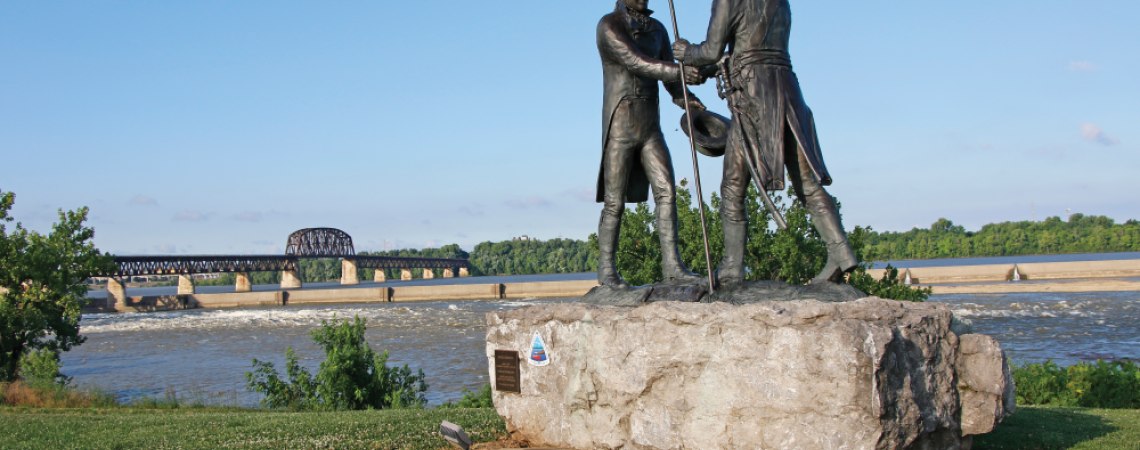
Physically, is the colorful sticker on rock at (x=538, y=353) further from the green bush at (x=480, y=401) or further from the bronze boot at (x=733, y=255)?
the green bush at (x=480, y=401)

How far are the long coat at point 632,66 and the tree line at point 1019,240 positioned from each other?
9766 centimetres

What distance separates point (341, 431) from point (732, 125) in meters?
5.19

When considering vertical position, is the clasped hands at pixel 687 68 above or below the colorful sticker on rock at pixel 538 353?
above

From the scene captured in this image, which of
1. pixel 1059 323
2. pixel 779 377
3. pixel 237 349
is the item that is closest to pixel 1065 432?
pixel 779 377

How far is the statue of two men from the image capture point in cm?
594

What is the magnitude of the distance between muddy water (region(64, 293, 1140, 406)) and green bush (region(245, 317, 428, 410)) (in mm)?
2554

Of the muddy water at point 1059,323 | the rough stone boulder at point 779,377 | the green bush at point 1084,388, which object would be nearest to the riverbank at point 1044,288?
the muddy water at point 1059,323

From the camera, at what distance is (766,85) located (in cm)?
599

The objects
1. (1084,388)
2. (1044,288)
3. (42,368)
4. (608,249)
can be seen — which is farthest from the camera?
A: (1044,288)

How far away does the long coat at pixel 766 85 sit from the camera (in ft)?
19.4

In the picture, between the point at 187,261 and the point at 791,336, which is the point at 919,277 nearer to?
the point at 791,336

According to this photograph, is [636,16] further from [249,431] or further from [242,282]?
[242,282]

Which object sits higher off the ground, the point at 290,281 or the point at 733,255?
the point at 290,281

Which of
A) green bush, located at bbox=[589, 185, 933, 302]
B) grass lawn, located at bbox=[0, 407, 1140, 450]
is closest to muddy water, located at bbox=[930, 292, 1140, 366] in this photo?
Result: green bush, located at bbox=[589, 185, 933, 302]
